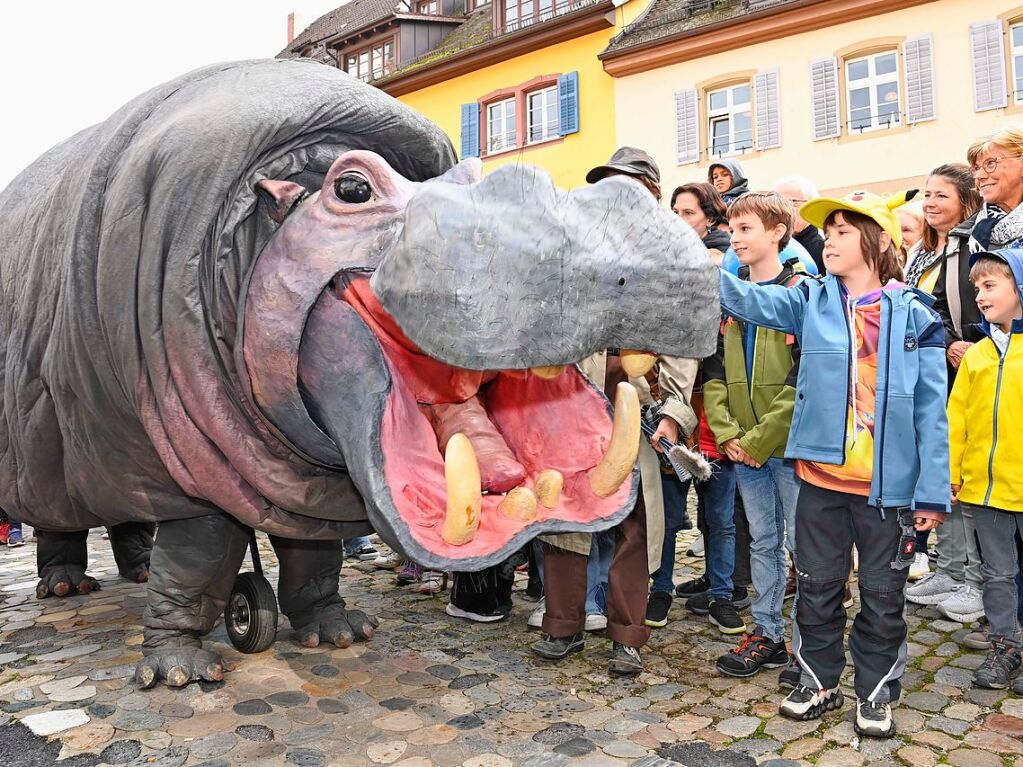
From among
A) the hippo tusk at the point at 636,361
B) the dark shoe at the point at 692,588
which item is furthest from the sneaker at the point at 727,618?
the hippo tusk at the point at 636,361

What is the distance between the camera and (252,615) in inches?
129

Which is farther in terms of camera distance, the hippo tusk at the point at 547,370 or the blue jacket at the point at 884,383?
the blue jacket at the point at 884,383

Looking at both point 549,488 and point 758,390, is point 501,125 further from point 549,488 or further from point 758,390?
point 549,488

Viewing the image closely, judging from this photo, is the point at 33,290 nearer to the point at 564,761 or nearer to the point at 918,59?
the point at 564,761

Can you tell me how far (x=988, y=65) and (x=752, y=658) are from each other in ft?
36.4

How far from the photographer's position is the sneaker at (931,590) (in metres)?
4.09

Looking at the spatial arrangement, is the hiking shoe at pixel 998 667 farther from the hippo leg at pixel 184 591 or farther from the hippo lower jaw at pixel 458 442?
the hippo leg at pixel 184 591

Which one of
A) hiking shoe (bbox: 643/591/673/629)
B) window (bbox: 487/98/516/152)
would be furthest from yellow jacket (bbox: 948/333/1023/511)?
window (bbox: 487/98/516/152)

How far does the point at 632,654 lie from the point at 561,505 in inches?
56.4

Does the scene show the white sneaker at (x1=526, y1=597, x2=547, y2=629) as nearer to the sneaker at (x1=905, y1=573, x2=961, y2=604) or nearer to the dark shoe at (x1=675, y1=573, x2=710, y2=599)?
the dark shoe at (x1=675, y1=573, x2=710, y2=599)

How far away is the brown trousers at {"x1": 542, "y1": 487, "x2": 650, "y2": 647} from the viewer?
3260 mm

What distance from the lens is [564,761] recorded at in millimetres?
2447

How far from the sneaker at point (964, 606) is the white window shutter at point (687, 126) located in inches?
422

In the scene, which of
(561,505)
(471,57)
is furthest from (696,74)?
(561,505)
